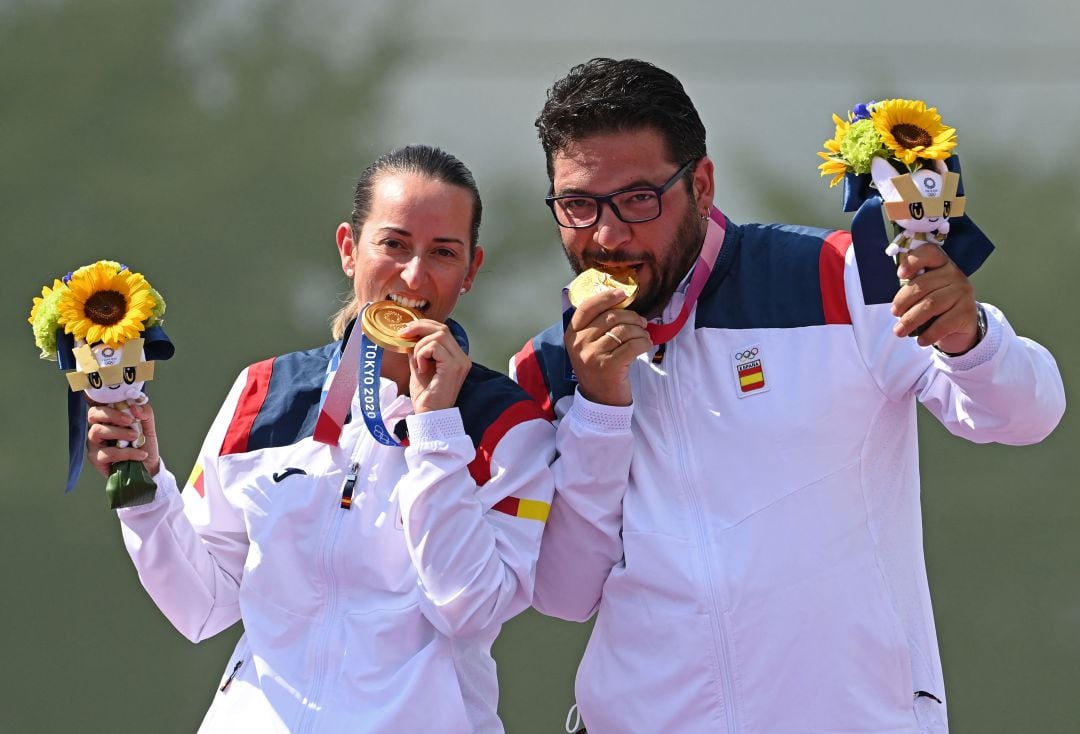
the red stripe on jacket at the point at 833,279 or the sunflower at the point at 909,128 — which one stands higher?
the sunflower at the point at 909,128

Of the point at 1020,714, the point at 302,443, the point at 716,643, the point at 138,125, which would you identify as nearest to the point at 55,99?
the point at 138,125

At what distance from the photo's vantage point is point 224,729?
3102 mm

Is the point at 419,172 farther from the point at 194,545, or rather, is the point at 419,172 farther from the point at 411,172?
the point at 194,545

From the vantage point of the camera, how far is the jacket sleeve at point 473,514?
300cm

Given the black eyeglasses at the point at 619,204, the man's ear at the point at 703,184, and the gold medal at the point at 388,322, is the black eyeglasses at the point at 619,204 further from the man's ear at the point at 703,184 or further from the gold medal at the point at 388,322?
the gold medal at the point at 388,322

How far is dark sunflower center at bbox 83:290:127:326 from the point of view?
309cm

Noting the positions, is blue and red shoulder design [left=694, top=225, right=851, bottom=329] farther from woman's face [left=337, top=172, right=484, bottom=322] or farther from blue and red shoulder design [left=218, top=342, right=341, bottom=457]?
blue and red shoulder design [left=218, top=342, right=341, bottom=457]

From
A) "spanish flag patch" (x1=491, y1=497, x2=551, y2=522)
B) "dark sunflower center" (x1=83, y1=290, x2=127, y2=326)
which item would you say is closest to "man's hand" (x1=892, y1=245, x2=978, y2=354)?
"spanish flag patch" (x1=491, y1=497, x2=551, y2=522)

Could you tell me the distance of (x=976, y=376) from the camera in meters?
2.78

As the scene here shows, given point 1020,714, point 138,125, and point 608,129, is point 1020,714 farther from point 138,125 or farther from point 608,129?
point 138,125

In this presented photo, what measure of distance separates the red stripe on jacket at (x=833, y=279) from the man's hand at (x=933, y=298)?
466 millimetres

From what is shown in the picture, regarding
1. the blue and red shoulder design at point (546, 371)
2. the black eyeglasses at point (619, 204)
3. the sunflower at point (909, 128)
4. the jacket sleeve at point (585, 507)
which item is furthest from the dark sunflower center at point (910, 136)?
the blue and red shoulder design at point (546, 371)

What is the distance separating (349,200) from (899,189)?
3.34 m

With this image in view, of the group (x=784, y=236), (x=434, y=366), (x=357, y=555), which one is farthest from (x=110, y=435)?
(x=784, y=236)
